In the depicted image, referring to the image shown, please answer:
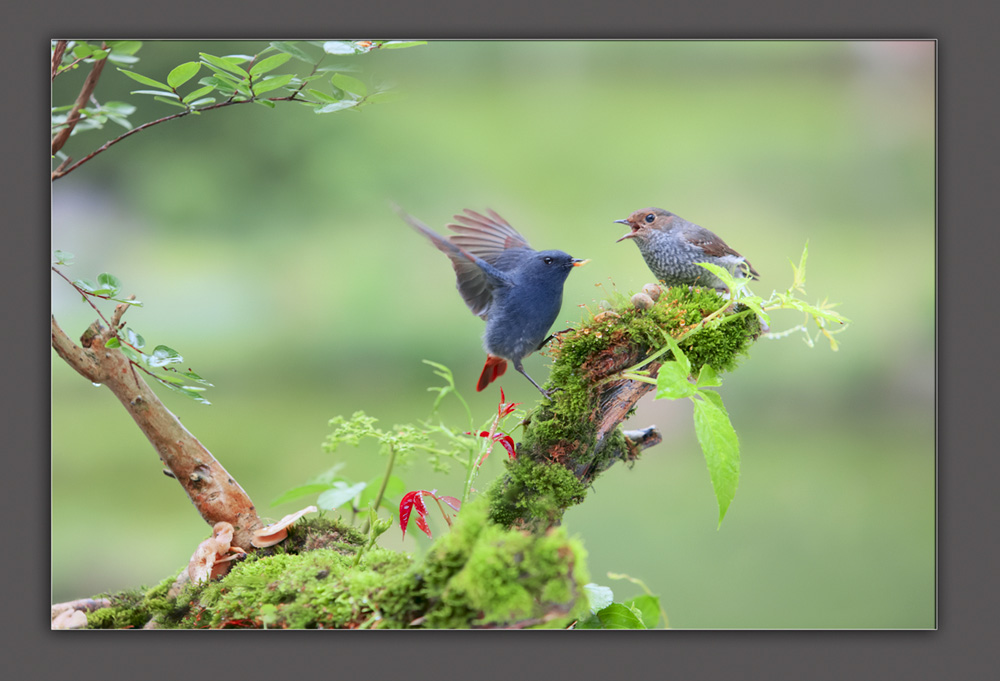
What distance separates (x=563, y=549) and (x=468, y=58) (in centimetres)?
134

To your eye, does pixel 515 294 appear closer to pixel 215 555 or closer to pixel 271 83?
pixel 271 83

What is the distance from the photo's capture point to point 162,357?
5.00ft

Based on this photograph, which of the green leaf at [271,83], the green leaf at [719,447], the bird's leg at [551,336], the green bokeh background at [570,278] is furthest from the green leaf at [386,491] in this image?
the green leaf at [271,83]

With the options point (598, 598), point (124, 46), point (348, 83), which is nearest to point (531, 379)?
point (598, 598)

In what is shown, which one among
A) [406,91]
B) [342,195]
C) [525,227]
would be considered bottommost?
[525,227]

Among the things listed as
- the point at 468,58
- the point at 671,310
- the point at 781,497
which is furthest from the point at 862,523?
the point at 468,58

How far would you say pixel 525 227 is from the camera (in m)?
2.30

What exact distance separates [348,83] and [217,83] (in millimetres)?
276

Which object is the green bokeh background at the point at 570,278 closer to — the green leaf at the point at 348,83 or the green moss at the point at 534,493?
the green moss at the point at 534,493

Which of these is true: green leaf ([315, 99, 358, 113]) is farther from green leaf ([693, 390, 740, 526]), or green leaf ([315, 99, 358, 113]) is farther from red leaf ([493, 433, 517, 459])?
green leaf ([693, 390, 740, 526])

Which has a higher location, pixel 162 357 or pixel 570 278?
pixel 570 278

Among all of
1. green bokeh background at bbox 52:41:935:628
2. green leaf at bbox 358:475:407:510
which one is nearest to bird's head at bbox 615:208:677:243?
green bokeh background at bbox 52:41:935:628

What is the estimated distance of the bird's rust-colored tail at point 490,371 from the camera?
185 centimetres

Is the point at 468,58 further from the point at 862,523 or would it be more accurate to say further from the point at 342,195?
the point at 862,523
